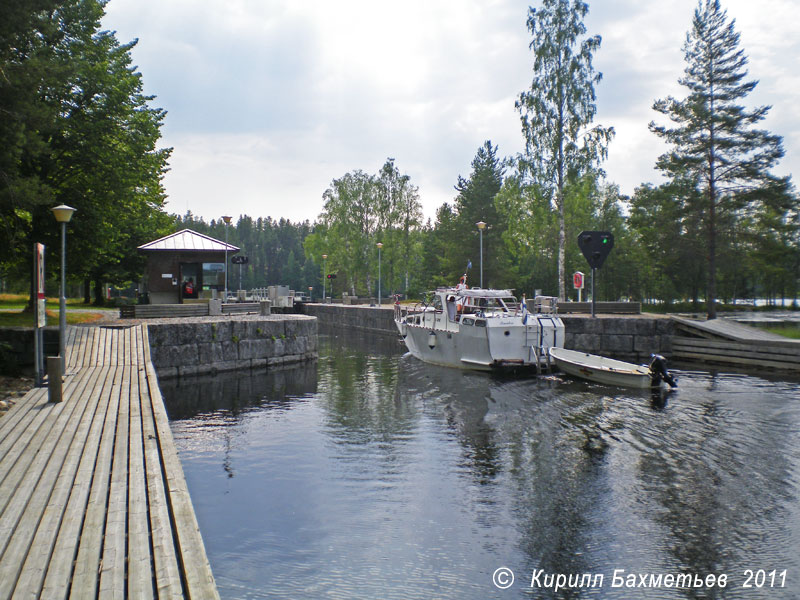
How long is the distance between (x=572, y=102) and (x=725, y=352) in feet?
61.9

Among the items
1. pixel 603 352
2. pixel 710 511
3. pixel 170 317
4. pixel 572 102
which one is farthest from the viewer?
pixel 572 102

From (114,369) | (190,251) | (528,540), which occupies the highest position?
(190,251)

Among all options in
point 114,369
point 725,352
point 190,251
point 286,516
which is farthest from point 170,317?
point 725,352

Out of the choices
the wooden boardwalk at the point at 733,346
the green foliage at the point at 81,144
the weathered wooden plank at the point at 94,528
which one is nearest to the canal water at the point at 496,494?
the weathered wooden plank at the point at 94,528

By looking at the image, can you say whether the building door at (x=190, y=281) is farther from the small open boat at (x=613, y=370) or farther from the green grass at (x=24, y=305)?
the small open boat at (x=613, y=370)

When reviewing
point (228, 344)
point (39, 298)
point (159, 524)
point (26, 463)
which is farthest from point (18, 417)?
point (228, 344)

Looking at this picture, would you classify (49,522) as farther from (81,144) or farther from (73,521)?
(81,144)

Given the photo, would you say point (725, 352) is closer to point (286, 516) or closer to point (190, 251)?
point (286, 516)

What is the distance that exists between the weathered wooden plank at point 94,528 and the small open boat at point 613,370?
15.5 m

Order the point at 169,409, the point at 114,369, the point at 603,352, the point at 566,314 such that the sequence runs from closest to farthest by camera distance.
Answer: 1. the point at 114,369
2. the point at 169,409
3. the point at 603,352
4. the point at 566,314

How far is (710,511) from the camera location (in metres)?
8.58

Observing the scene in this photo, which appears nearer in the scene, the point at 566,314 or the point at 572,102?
the point at 566,314

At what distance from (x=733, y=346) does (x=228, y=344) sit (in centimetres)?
2119

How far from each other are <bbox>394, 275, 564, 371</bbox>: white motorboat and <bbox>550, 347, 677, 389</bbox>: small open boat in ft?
2.59
